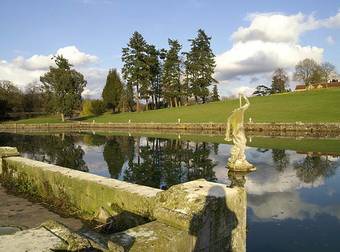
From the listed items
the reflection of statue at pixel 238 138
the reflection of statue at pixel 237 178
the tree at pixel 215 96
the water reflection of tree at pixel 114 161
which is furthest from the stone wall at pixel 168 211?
the tree at pixel 215 96

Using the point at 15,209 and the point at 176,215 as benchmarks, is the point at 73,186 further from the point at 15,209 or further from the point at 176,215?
the point at 176,215

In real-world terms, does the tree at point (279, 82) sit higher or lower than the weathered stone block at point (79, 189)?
higher

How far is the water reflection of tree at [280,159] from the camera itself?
64.0ft

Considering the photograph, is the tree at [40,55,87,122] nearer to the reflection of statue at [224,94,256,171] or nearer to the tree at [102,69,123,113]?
the tree at [102,69,123,113]

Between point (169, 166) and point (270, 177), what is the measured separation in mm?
5694

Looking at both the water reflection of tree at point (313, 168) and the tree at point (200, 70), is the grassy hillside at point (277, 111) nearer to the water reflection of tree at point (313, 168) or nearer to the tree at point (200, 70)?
the tree at point (200, 70)

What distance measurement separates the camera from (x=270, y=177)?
54.9 feet

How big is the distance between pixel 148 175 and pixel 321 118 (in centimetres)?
3562

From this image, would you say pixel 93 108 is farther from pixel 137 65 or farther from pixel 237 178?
pixel 237 178

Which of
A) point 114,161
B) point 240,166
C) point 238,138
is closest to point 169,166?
point 240,166

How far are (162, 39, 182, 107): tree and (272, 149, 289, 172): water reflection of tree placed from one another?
192 feet

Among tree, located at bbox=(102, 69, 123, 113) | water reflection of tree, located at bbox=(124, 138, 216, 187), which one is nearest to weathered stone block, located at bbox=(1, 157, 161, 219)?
water reflection of tree, located at bbox=(124, 138, 216, 187)

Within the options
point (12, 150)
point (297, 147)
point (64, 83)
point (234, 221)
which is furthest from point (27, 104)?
point (234, 221)

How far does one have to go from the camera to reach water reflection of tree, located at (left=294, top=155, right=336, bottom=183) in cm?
1644
